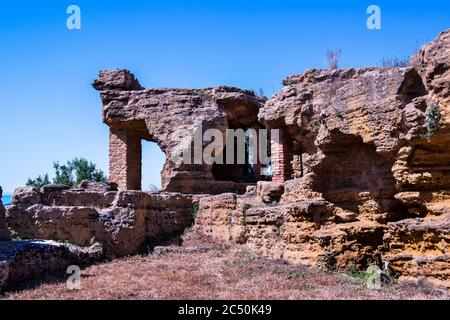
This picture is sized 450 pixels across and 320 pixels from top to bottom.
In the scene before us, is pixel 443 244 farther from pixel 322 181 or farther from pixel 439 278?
pixel 322 181

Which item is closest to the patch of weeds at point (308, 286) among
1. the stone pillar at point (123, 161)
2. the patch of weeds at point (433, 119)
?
the patch of weeds at point (433, 119)

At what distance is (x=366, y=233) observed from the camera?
1031 centimetres

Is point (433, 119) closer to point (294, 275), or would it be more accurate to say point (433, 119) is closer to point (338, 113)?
point (338, 113)

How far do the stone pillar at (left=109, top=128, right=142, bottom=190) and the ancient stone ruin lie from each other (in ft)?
0.18

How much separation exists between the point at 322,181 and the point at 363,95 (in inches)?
95.2

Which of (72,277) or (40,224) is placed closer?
(72,277)

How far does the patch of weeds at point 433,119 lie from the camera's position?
8.55 meters

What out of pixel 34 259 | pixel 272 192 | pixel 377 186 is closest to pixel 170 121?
pixel 272 192

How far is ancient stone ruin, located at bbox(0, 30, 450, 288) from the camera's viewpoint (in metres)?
9.09

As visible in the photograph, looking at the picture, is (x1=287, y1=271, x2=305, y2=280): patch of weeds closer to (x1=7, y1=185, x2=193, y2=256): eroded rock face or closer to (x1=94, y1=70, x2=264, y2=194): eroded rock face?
(x1=7, y1=185, x2=193, y2=256): eroded rock face

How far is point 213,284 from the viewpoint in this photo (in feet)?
29.9

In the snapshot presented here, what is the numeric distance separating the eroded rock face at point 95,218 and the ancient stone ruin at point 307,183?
0.09ft

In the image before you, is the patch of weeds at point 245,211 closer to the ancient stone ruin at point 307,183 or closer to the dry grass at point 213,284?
the ancient stone ruin at point 307,183
